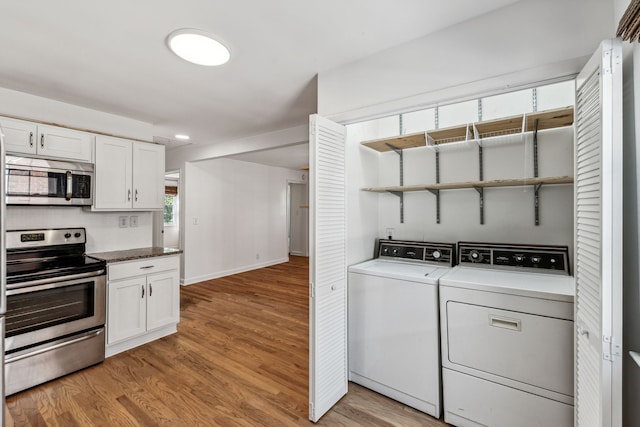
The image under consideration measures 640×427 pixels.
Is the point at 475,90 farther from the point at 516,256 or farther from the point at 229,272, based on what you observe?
the point at 229,272

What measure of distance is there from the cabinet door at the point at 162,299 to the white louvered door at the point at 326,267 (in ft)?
6.28

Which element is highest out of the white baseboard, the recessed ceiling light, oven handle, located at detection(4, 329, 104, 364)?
the recessed ceiling light

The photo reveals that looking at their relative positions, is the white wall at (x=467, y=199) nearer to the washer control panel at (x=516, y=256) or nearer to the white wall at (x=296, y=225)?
the washer control panel at (x=516, y=256)

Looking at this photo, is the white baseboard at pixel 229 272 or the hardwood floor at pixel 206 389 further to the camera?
the white baseboard at pixel 229 272

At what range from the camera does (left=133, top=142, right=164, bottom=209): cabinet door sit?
313 centimetres

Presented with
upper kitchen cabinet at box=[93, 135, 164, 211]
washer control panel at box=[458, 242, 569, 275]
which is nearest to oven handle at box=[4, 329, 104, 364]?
upper kitchen cabinet at box=[93, 135, 164, 211]

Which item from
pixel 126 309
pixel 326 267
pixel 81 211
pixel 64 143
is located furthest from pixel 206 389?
pixel 64 143

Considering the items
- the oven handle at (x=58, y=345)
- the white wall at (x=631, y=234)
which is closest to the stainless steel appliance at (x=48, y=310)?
the oven handle at (x=58, y=345)

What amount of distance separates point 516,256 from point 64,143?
384cm

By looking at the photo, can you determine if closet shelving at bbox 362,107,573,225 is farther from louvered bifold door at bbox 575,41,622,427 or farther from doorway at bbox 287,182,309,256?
doorway at bbox 287,182,309,256

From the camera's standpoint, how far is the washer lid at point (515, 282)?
153cm

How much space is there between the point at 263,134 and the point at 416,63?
2.69m

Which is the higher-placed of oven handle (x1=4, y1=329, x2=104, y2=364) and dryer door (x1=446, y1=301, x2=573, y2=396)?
dryer door (x1=446, y1=301, x2=573, y2=396)

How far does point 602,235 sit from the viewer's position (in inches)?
39.5
